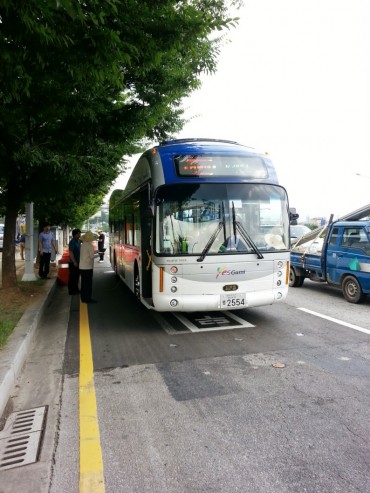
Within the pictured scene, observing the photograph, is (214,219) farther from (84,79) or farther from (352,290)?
(352,290)

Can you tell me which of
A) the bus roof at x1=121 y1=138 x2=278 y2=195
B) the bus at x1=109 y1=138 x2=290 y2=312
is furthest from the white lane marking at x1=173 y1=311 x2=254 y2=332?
the bus roof at x1=121 y1=138 x2=278 y2=195

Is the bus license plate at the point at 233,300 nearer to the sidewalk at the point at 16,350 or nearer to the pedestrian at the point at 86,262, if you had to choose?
the sidewalk at the point at 16,350

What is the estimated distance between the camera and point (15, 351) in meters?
4.90

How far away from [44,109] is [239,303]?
4.81 meters

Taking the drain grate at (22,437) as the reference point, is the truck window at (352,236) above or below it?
above

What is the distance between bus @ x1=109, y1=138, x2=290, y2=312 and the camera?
630 centimetres

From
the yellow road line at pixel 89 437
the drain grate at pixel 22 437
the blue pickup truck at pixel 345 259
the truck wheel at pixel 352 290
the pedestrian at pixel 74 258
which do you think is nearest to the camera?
the yellow road line at pixel 89 437

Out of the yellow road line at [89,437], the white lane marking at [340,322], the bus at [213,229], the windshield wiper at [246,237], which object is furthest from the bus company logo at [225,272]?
the yellow road line at [89,437]

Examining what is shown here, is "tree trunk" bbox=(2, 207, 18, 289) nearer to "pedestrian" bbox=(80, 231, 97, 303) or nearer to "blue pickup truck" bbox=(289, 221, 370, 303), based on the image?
"pedestrian" bbox=(80, 231, 97, 303)

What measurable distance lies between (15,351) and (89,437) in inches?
82.9

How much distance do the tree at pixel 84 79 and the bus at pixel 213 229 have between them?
1.65 metres

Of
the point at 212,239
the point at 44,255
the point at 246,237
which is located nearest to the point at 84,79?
the point at 212,239

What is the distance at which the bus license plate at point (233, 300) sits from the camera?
21.1 ft

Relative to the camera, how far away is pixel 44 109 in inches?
272
